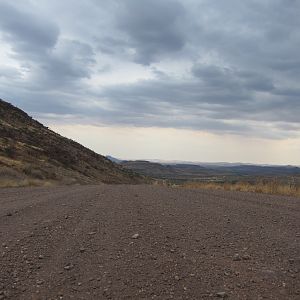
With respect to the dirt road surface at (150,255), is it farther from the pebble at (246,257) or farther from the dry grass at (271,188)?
the dry grass at (271,188)

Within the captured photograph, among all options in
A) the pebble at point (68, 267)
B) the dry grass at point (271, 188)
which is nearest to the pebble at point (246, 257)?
the pebble at point (68, 267)

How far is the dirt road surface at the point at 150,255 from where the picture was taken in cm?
559

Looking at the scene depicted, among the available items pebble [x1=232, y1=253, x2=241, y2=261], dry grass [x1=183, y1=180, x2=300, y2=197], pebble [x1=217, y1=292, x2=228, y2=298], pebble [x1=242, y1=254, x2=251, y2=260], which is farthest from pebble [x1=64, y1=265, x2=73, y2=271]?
dry grass [x1=183, y1=180, x2=300, y2=197]

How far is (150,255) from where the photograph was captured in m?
7.15

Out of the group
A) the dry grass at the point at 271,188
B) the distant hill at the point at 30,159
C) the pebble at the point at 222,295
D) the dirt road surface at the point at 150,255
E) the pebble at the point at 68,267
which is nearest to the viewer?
the pebble at the point at 222,295

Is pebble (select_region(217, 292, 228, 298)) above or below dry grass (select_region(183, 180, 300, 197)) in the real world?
below

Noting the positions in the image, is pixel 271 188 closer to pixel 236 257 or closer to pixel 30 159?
pixel 236 257

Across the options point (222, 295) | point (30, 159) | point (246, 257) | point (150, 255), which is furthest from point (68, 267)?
point (30, 159)

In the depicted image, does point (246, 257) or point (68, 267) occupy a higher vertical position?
point (246, 257)

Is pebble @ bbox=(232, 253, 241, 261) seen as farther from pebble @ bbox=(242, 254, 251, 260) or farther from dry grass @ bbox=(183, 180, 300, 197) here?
dry grass @ bbox=(183, 180, 300, 197)

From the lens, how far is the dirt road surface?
220 inches

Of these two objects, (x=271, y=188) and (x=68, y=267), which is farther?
(x=271, y=188)

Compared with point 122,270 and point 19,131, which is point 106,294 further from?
point 19,131

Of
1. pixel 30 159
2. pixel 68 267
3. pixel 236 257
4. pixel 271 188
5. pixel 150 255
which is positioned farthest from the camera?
pixel 30 159
